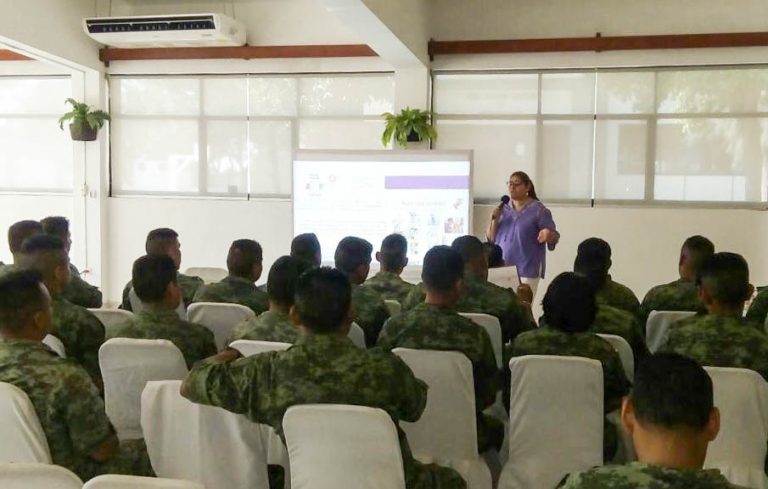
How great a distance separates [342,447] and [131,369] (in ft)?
3.59

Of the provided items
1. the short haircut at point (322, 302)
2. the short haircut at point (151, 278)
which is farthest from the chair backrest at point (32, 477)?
the short haircut at point (151, 278)

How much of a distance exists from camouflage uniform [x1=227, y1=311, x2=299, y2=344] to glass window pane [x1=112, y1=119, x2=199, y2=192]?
19.7 ft

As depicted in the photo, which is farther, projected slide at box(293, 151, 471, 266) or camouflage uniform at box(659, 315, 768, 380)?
projected slide at box(293, 151, 471, 266)

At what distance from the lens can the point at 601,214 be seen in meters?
7.79

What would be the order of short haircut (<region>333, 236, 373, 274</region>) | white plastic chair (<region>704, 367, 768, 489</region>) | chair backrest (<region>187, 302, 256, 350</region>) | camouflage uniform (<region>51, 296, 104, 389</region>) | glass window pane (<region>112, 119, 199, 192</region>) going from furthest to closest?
glass window pane (<region>112, 119, 199, 192</region>) → short haircut (<region>333, 236, 373, 274</region>) → chair backrest (<region>187, 302, 256, 350</region>) → camouflage uniform (<region>51, 296, 104, 389</region>) → white plastic chair (<region>704, 367, 768, 489</region>)

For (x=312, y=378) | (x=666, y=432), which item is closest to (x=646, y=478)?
(x=666, y=432)

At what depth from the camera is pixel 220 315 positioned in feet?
12.2

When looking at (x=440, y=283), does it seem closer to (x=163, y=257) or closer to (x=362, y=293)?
(x=362, y=293)

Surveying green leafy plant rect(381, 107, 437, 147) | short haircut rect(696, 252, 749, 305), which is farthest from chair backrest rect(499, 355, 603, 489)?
green leafy plant rect(381, 107, 437, 147)

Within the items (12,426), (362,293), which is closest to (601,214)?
(362,293)

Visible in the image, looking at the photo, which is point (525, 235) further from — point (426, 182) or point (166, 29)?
point (166, 29)

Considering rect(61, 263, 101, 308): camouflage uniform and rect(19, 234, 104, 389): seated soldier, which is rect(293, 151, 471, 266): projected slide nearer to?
rect(61, 263, 101, 308): camouflage uniform

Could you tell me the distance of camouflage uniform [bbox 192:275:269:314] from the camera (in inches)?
161

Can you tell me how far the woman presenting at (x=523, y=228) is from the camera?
648 centimetres
